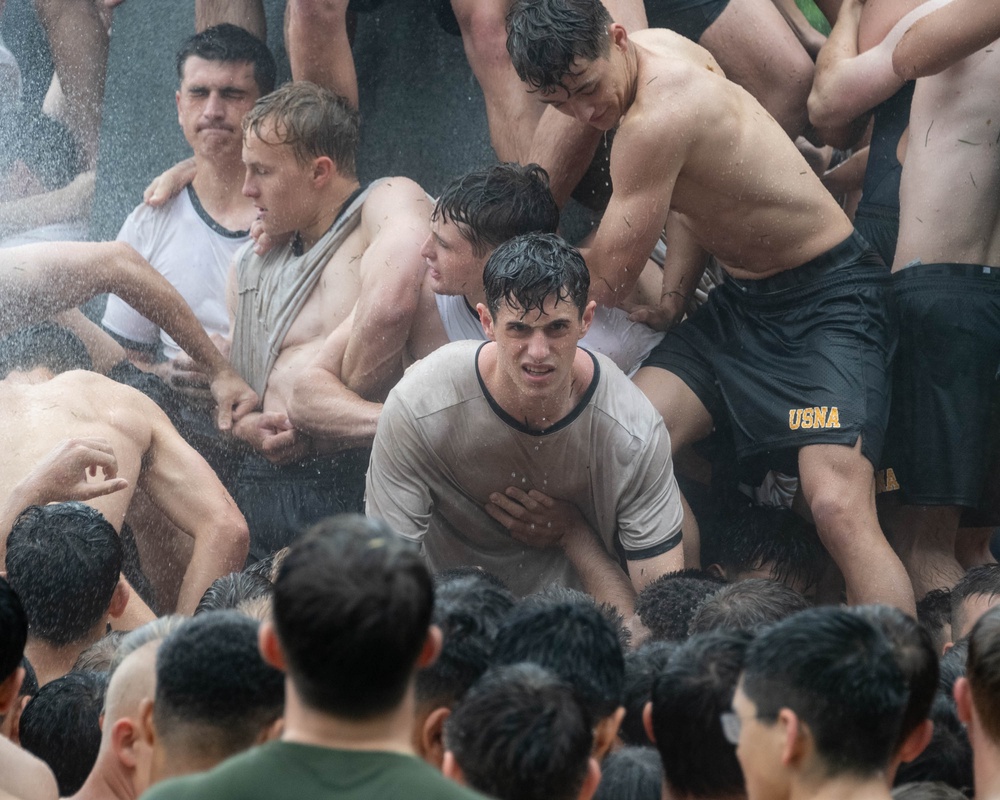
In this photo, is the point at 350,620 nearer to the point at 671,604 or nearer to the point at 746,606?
the point at 746,606

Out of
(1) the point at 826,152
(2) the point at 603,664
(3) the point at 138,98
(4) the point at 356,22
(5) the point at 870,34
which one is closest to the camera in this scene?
(2) the point at 603,664

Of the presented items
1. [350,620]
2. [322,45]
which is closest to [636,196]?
[322,45]

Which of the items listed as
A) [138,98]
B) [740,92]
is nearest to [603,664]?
[740,92]

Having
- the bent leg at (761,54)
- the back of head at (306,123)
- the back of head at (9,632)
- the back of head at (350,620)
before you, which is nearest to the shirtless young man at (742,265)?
the bent leg at (761,54)

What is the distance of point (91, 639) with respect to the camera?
10.7 feet

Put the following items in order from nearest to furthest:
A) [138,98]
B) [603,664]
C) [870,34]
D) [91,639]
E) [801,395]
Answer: [603,664], [91,639], [801,395], [870,34], [138,98]

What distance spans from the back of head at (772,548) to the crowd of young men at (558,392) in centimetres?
1

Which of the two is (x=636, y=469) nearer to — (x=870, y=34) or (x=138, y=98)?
(x=870, y=34)

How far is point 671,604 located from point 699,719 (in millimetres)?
1049

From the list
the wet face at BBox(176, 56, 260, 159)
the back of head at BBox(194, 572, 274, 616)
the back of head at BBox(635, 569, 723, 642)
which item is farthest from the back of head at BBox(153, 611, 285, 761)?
the wet face at BBox(176, 56, 260, 159)

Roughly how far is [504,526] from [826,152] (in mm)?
2151

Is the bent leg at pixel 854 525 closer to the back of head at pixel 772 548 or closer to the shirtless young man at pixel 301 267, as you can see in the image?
the back of head at pixel 772 548

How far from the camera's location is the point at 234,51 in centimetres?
518

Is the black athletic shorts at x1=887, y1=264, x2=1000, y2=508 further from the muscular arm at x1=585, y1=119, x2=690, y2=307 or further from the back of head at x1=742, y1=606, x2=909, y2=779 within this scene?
the back of head at x1=742, y1=606, x2=909, y2=779
